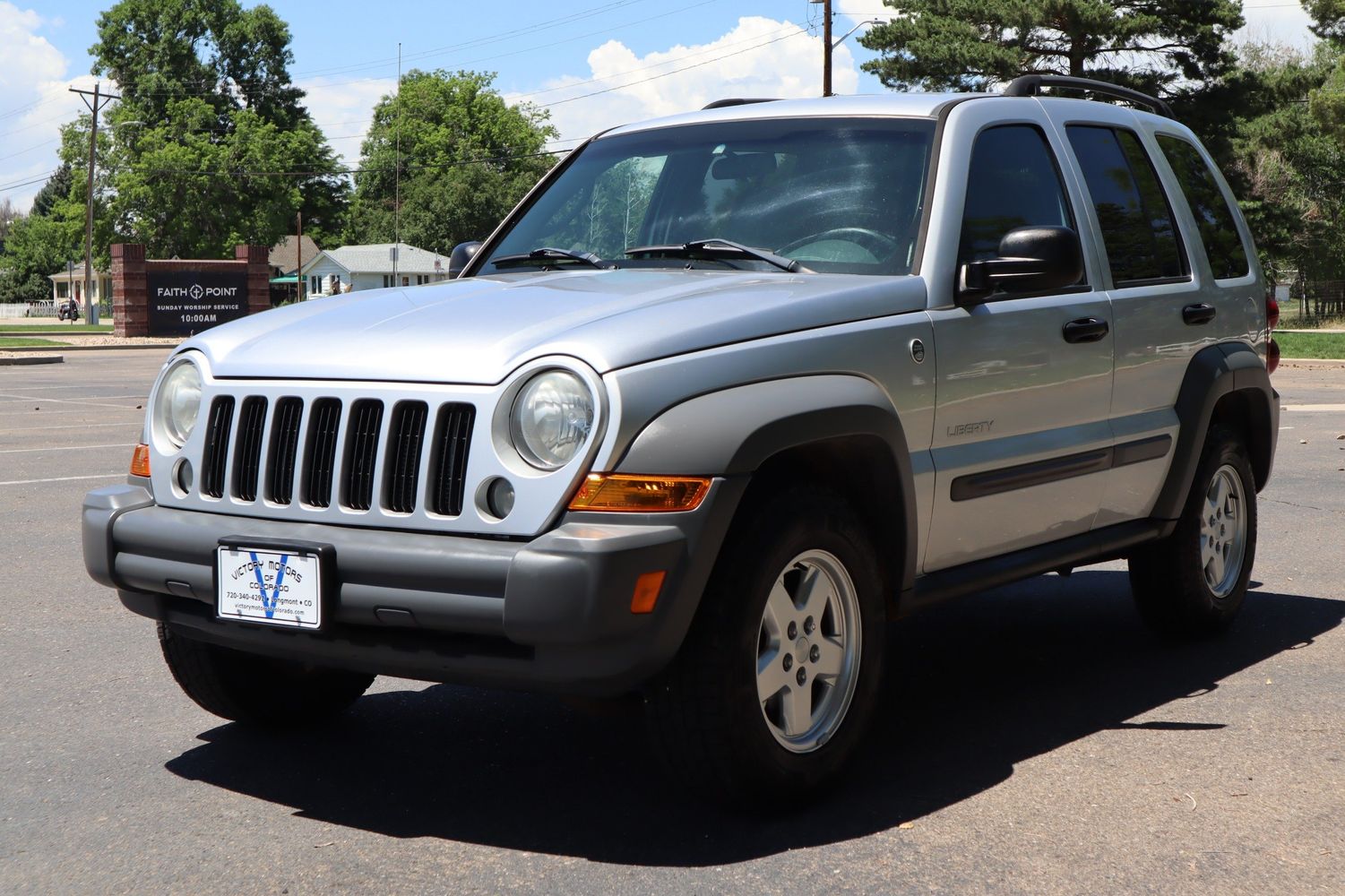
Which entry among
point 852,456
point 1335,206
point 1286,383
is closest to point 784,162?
point 852,456

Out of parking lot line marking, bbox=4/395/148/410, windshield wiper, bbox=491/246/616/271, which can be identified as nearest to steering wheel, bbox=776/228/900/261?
windshield wiper, bbox=491/246/616/271

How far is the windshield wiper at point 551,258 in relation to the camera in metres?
4.87

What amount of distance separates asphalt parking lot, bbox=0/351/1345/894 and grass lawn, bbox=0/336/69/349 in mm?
35714

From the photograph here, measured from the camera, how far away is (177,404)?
13.6 ft

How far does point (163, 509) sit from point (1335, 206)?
58663 mm

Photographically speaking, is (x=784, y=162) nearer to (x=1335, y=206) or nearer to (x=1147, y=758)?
(x=1147, y=758)

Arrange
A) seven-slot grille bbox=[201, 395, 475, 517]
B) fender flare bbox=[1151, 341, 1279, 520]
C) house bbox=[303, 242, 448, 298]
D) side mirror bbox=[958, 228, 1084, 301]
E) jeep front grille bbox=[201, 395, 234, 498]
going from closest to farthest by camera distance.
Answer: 1. seven-slot grille bbox=[201, 395, 475, 517]
2. jeep front grille bbox=[201, 395, 234, 498]
3. side mirror bbox=[958, 228, 1084, 301]
4. fender flare bbox=[1151, 341, 1279, 520]
5. house bbox=[303, 242, 448, 298]

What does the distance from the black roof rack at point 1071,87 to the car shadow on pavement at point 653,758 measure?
81.1 inches

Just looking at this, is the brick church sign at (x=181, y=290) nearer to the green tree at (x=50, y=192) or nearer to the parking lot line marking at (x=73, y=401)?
the parking lot line marking at (x=73, y=401)

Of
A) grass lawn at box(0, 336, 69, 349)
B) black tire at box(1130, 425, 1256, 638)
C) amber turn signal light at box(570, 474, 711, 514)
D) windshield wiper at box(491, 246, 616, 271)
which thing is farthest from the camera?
grass lawn at box(0, 336, 69, 349)

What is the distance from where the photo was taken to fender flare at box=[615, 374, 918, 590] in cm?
350

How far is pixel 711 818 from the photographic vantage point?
154 inches

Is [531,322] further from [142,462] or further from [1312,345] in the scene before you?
[1312,345]

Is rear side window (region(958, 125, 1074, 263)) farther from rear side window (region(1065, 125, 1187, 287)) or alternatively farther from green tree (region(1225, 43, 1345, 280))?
green tree (region(1225, 43, 1345, 280))
